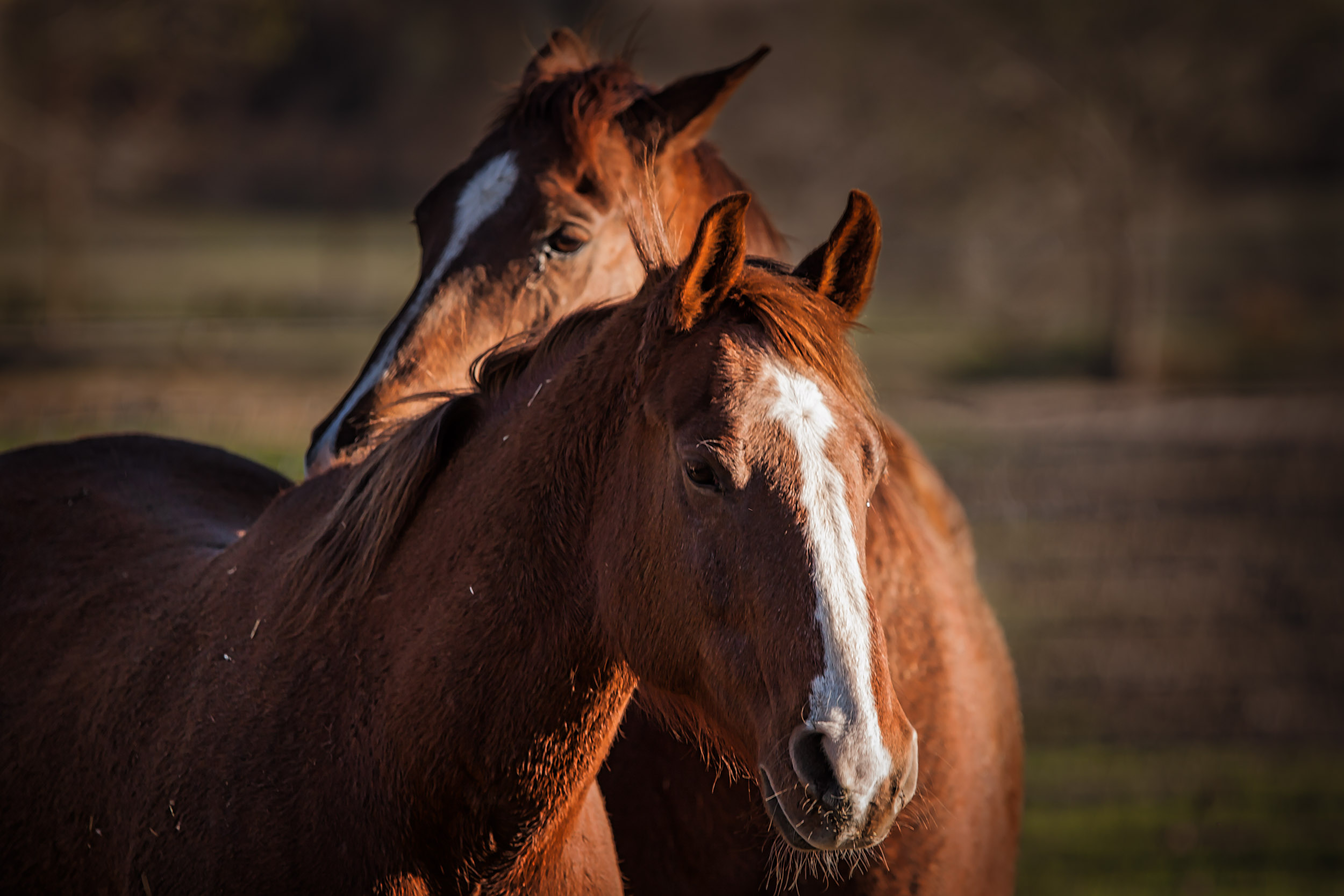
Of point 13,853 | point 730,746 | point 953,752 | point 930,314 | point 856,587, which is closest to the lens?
point 856,587

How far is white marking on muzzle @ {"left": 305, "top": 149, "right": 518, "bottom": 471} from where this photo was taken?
9.52ft

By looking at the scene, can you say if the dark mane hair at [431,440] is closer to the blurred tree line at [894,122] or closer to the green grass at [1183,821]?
the green grass at [1183,821]

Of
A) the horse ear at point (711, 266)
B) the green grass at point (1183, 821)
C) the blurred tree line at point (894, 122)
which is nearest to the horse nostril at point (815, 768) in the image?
the horse ear at point (711, 266)

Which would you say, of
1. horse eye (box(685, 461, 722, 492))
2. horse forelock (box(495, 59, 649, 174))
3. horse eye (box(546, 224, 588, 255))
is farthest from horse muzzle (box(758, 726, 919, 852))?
horse forelock (box(495, 59, 649, 174))

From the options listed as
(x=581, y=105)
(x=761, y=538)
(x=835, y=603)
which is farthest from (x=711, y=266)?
(x=581, y=105)

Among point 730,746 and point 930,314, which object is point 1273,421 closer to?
point 930,314

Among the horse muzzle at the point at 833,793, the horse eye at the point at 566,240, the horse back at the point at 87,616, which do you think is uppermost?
the horse eye at the point at 566,240

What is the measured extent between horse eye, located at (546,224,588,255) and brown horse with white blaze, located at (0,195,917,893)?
117 centimetres

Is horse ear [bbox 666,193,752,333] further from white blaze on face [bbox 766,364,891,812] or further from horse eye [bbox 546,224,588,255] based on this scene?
horse eye [bbox 546,224,588,255]

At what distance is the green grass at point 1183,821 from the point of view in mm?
6871

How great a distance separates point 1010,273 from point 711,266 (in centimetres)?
1748

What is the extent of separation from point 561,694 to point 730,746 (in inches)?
11.7

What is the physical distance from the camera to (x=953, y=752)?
105 inches

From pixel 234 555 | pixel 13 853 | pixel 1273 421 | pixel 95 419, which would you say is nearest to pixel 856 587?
pixel 234 555
